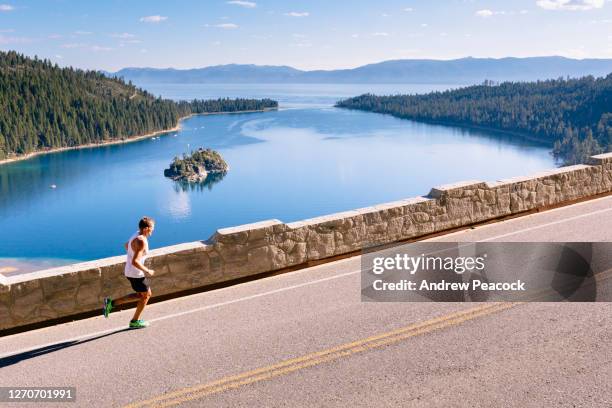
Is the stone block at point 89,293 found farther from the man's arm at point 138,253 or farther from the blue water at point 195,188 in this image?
the blue water at point 195,188

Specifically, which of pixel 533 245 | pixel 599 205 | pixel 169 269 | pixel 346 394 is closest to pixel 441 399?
pixel 346 394

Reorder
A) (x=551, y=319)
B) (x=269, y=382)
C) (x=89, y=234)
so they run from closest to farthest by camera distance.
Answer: (x=269, y=382)
(x=551, y=319)
(x=89, y=234)

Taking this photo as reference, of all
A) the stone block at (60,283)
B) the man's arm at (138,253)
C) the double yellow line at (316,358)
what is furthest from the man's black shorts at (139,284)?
the double yellow line at (316,358)

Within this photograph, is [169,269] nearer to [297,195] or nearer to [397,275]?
[397,275]

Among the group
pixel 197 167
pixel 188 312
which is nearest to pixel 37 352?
pixel 188 312

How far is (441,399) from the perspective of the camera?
6.02m

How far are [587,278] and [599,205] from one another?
5699 millimetres

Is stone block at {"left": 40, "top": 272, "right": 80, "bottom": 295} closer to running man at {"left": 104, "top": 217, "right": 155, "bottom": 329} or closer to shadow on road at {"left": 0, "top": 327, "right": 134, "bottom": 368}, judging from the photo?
running man at {"left": 104, "top": 217, "right": 155, "bottom": 329}

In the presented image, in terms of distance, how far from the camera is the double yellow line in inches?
245

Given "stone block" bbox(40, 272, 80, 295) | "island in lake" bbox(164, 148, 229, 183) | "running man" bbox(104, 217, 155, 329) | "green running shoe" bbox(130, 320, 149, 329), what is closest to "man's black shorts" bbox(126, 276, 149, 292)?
"running man" bbox(104, 217, 155, 329)

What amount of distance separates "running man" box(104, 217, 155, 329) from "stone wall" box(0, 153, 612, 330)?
814mm

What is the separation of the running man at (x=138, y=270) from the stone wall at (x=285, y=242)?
814mm

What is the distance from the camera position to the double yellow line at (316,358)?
20.4 feet

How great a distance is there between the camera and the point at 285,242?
419 inches
